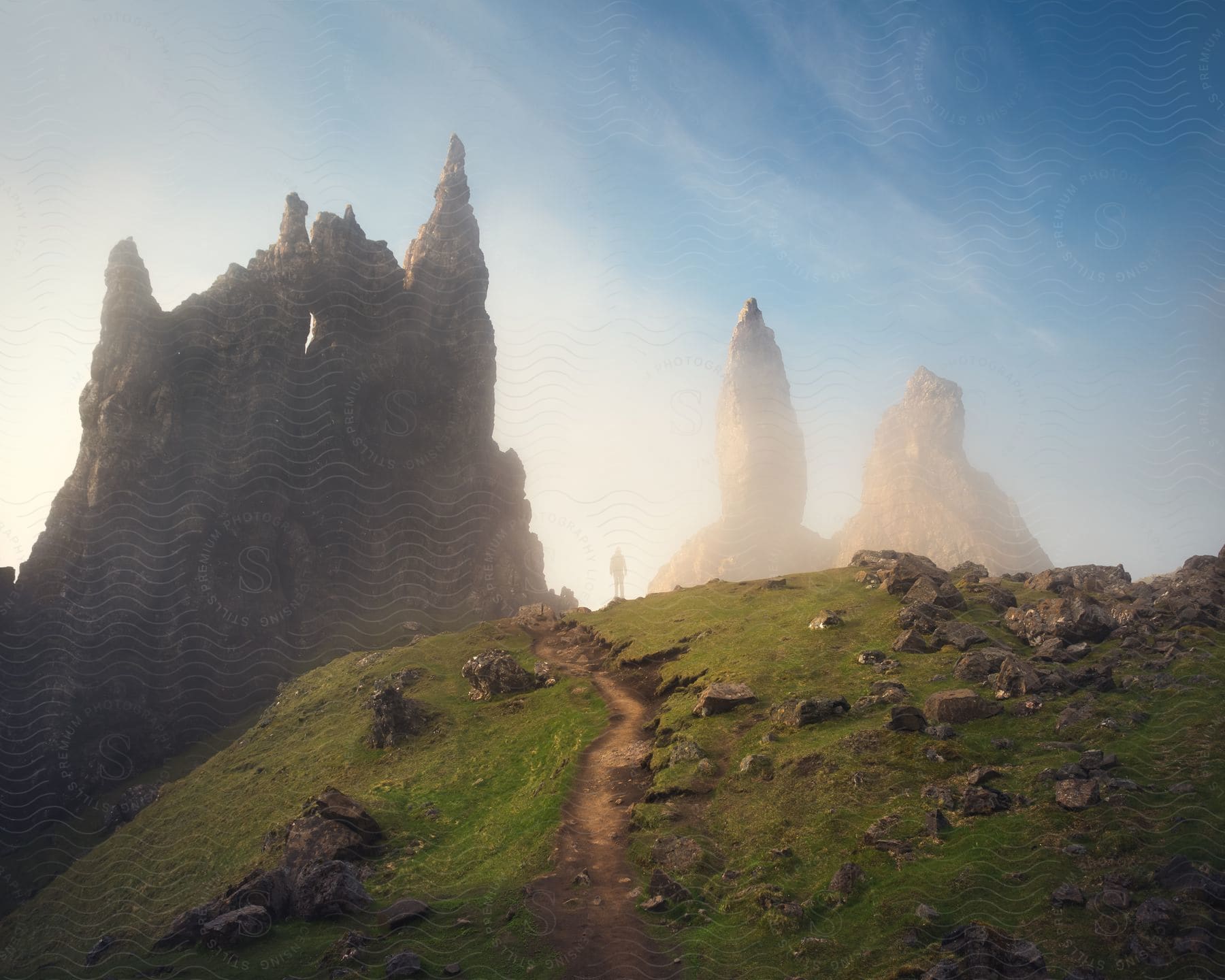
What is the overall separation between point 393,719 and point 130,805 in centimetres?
3962

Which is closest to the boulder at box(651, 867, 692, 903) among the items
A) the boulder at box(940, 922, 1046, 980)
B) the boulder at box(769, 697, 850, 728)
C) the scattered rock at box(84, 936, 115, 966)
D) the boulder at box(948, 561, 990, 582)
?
the boulder at box(940, 922, 1046, 980)

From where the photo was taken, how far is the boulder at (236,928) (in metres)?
23.1

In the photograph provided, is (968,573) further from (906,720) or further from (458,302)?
(458,302)

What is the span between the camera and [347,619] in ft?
309

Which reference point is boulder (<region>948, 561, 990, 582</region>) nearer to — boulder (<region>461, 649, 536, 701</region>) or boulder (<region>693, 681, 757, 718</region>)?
boulder (<region>693, 681, 757, 718</region>)

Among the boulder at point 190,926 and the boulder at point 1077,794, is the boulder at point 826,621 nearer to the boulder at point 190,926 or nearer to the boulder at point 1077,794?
the boulder at point 1077,794

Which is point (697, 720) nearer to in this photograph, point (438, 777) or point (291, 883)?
point (438, 777)

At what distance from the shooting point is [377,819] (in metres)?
32.1

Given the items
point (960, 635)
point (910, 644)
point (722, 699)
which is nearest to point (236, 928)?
point (722, 699)

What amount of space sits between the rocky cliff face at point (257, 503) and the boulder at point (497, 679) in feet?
145

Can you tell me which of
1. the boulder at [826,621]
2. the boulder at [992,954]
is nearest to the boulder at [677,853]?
the boulder at [992,954]

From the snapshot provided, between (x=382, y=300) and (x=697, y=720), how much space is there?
88.8 meters

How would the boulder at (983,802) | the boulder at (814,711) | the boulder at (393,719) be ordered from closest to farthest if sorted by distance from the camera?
1. the boulder at (983,802)
2. the boulder at (814,711)
3. the boulder at (393,719)

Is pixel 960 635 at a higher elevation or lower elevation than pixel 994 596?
lower
